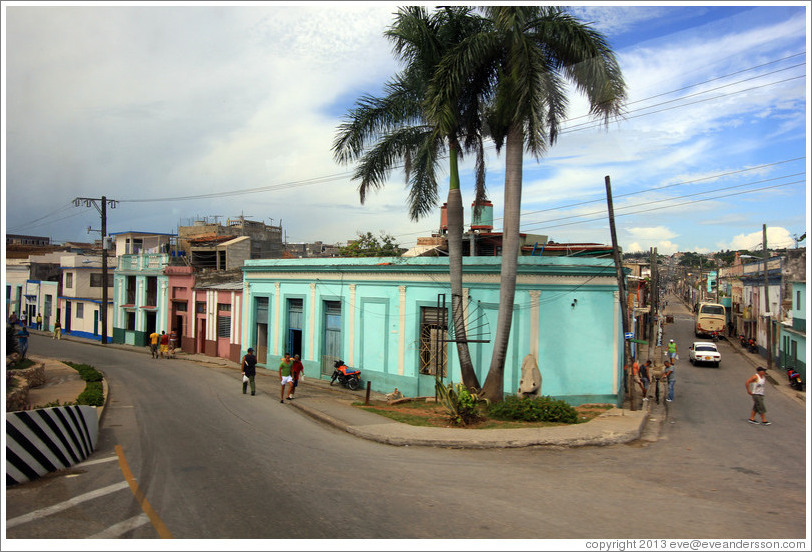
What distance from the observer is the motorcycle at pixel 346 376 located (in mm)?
19484

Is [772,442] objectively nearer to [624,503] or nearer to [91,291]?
[624,503]

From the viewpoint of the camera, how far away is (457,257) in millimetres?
14508

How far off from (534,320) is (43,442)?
37.8 feet

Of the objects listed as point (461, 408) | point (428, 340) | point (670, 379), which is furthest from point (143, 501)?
point (670, 379)

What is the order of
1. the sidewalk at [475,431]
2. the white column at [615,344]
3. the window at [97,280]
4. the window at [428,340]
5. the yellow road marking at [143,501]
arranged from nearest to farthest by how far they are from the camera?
1. the yellow road marking at [143,501]
2. the sidewalk at [475,431]
3. the white column at [615,344]
4. the window at [428,340]
5. the window at [97,280]

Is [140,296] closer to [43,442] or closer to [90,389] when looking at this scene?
[90,389]

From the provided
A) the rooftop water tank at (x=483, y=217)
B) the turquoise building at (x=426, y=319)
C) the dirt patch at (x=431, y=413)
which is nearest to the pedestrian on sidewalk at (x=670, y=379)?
the turquoise building at (x=426, y=319)

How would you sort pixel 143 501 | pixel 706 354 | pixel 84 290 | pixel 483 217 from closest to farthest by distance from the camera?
pixel 143 501
pixel 483 217
pixel 706 354
pixel 84 290

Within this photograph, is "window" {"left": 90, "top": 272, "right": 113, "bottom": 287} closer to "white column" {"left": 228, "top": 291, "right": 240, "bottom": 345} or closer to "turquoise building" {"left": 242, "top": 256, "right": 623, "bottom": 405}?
"white column" {"left": 228, "top": 291, "right": 240, "bottom": 345}

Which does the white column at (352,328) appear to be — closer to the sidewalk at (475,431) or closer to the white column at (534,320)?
the sidewalk at (475,431)

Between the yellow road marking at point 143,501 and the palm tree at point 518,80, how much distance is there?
8311mm

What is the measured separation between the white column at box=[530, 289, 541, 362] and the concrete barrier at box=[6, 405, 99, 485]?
35.2 feet

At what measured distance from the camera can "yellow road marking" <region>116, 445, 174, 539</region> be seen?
19.8 feet

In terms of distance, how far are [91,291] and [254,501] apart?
44405mm
